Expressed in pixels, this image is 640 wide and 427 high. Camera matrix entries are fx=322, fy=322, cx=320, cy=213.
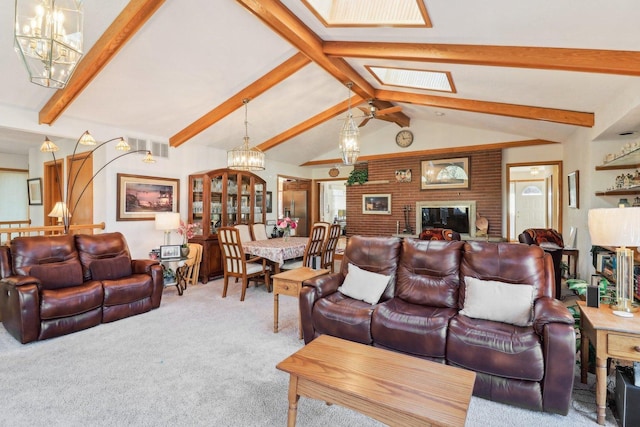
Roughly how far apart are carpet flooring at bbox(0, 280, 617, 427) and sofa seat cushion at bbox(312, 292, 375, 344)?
0.43 metres

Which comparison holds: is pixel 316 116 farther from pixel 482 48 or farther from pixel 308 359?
pixel 308 359

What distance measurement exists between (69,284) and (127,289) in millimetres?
563

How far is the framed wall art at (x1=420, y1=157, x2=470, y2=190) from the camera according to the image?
278 inches

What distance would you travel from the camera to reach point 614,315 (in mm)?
2051

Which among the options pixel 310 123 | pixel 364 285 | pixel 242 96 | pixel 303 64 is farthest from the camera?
pixel 310 123

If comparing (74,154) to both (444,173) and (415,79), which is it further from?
(444,173)

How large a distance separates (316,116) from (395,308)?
4.78 meters

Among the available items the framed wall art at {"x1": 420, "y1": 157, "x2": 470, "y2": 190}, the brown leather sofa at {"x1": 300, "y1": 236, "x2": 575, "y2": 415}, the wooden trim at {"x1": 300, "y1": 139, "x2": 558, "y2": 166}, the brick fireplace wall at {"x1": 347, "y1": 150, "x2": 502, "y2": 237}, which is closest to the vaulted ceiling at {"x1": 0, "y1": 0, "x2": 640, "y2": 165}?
the wooden trim at {"x1": 300, "y1": 139, "x2": 558, "y2": 166}

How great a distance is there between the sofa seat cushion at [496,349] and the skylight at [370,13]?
7.68ft

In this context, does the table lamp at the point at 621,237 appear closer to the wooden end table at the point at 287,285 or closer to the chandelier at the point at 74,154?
the wooden end table at the point at 287,285

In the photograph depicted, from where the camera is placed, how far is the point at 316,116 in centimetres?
648

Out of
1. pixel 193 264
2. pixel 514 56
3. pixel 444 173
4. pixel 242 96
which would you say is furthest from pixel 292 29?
pixel 444 173


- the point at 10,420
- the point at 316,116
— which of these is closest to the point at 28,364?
the point at 10,420

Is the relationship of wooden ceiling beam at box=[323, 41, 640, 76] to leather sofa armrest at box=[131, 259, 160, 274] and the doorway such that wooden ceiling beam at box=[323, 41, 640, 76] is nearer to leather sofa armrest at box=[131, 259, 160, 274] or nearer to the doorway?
leather sofa armrest at box=[131, 259, 160, 274]
